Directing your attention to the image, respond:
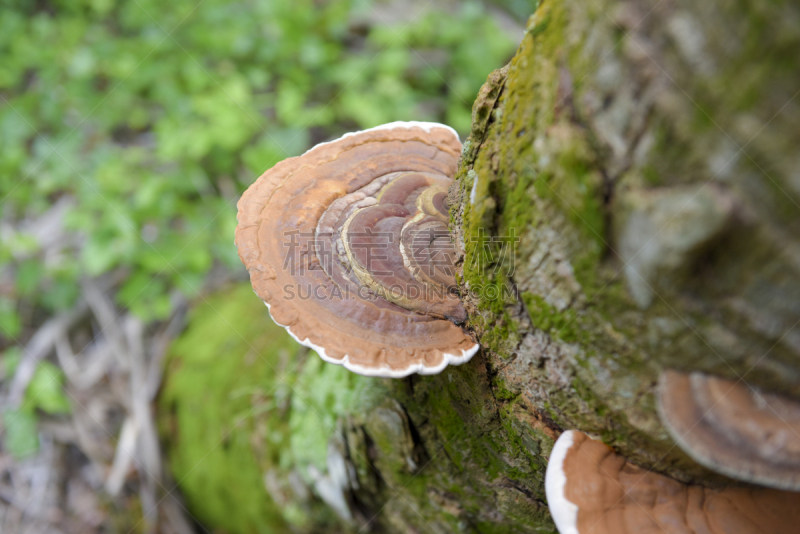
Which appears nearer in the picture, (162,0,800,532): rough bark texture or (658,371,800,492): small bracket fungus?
(162,0,800,532): rough bark texture

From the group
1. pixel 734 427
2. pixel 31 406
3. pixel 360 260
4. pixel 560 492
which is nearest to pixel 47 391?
pixel 31 406

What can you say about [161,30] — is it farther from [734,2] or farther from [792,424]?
[792,424]

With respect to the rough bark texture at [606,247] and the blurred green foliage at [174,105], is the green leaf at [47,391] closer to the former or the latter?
the blurred green foliage at [174,105]

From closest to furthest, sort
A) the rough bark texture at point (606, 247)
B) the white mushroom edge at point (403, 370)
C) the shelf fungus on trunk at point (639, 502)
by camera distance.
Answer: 1. the rough bark texture at point (606, 247)
2. the shelf fungus on trunk at point (639, 502)
3. the white mushroom edge at point (403, 370)

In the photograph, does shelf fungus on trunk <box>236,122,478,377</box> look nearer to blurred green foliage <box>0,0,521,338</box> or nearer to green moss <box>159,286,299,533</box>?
green moss <box>159,286,299,533</box>

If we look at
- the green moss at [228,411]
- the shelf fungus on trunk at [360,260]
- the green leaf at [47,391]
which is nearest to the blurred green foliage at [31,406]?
the green leaf at [47,391]

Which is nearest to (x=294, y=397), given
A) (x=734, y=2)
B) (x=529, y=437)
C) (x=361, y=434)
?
(x=361, y=434)

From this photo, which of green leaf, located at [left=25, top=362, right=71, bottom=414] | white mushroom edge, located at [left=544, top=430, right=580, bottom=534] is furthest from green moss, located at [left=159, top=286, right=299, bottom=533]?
white mushroom edge, located at [left=544, top=430, right=580, bottom=534]
